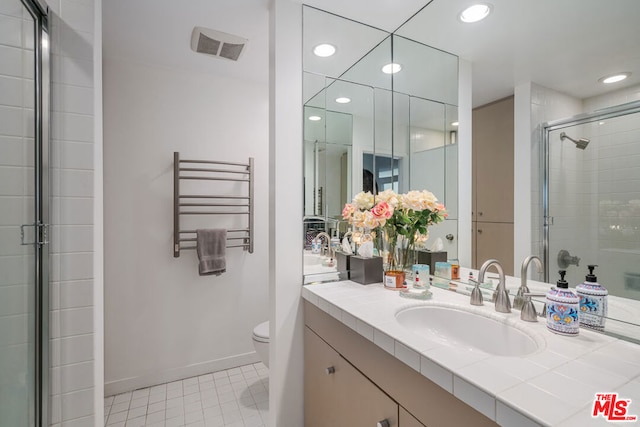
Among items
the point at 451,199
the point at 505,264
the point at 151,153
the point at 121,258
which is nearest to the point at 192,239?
the point at 121,258

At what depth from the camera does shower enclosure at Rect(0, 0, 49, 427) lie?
0.95 m

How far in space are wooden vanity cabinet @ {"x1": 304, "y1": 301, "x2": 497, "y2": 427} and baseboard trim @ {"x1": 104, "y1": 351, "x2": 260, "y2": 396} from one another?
3.55 ft

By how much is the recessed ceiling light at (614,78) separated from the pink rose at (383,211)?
865 mm

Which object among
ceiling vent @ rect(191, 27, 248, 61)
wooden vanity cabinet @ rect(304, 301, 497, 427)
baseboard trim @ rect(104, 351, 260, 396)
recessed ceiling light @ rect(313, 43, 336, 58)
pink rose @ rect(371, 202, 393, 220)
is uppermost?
ceiling vent @ rect(191, 27, 248, 61)

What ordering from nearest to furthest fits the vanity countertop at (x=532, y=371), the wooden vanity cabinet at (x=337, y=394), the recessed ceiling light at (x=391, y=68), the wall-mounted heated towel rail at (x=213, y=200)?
1. the vanity countertop at (x=532, y=371)
2. the wooden vanity cabinet at (x=337, y=394)
3. the recessed ceiling light at (x=391, y=68)
4. the wall-mounted heated towel rail at (x=213, y=200)

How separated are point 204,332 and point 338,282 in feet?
4.53

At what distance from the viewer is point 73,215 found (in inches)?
44.3

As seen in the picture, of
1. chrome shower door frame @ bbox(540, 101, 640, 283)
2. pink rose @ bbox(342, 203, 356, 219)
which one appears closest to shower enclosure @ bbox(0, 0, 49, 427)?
pink rose @ bbox(342, 203, 356, 219)

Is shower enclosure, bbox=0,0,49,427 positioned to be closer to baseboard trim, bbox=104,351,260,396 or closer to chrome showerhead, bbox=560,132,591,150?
baseboard trim, bbox=104,351,260,396

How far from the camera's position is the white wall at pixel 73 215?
43.2 inches

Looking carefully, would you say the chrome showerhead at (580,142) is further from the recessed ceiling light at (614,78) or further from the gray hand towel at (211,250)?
the gray hand towel at (211,250)

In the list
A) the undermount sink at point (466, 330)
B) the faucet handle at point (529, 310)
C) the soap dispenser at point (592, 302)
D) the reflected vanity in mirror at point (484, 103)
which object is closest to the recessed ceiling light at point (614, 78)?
the reflected vanity in mirror at point (484, 103)

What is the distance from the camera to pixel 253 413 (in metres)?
1.85

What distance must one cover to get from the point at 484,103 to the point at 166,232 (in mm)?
2175
